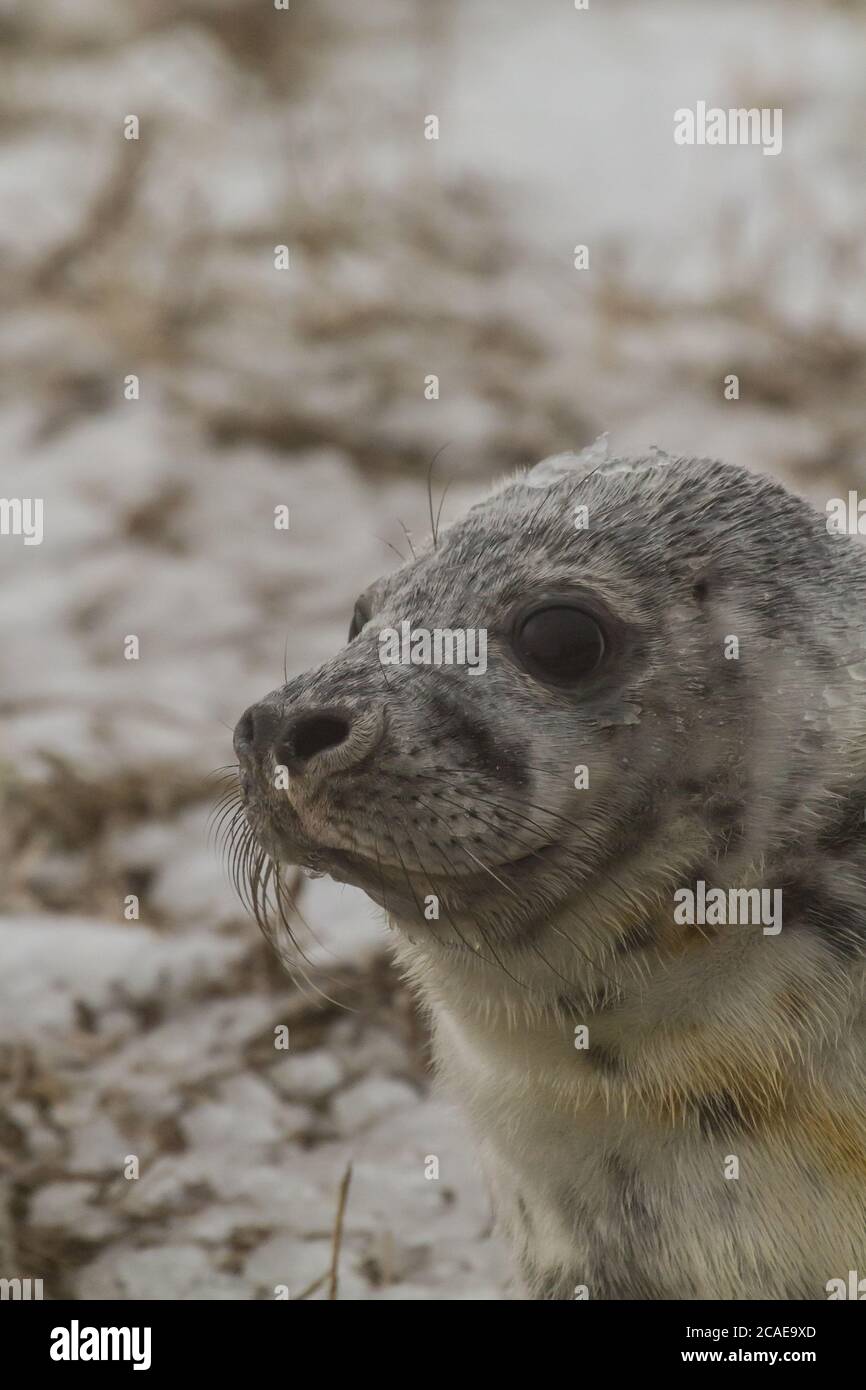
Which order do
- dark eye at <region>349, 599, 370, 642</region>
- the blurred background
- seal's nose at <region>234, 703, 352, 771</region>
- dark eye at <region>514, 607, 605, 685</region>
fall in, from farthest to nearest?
the blurred background
dark eye at <region>349, 599, 370, 642</region>
dark eye at <region>514, 607, 605, 685</region>
seal's nose at <region>234, 703, 352, 771</region>

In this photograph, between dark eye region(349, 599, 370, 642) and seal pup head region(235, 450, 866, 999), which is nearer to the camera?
seal pup head region(235, 450, 866, 999)

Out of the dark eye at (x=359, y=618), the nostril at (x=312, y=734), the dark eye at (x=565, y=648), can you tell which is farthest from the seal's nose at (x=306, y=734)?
the dark eye at (x=359, y=618)

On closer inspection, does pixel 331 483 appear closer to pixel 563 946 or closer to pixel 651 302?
pixel 651 302

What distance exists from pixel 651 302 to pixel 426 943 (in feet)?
17.7

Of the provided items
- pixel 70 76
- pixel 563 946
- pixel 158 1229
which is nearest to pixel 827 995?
pixel 563 946

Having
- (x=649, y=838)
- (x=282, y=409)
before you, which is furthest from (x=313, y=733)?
(x=282, y=409)

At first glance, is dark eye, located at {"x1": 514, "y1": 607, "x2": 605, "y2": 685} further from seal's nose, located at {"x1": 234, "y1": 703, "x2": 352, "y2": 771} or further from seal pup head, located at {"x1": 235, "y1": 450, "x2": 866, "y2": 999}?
seal's nose, located at {"x1": 234, "y1": 703, "x2": 352, "y2": 771}

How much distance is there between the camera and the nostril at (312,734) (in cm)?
314

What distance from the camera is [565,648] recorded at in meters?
3.25

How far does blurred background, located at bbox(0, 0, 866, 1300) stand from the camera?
4727mm

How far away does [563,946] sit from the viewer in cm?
327

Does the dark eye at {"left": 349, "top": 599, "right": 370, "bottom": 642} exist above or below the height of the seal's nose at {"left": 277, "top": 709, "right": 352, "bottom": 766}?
above

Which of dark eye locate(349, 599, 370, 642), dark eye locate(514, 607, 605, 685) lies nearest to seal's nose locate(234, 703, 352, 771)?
dark eye locate(514, 607, 605, 685)

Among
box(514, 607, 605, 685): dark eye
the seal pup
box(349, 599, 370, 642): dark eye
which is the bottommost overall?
the seal pup
